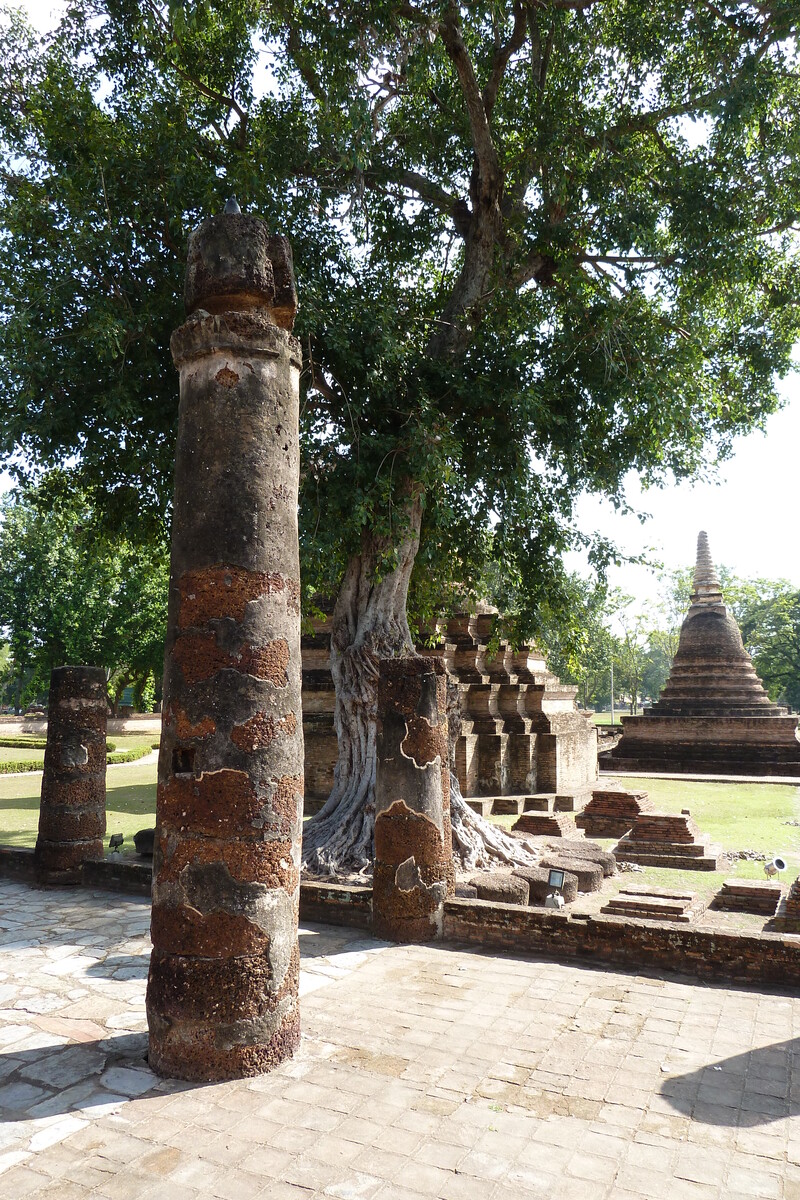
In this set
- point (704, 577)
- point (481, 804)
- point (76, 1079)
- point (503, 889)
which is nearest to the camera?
point (76, 1079)

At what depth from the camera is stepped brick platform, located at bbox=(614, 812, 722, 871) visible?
Answer: 10.4m

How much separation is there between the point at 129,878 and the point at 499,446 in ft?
20.3

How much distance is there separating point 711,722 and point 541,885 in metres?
16.1

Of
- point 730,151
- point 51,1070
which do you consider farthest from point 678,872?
point 730,151

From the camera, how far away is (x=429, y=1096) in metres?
3.97

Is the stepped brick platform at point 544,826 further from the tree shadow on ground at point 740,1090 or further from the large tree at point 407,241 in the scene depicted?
the tree shadow on ground at point 740,1090

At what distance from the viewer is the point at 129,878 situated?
8.41 m

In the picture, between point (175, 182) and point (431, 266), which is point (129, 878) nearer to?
point (175, 182)

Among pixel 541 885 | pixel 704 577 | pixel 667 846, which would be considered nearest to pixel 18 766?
pixel 667 846

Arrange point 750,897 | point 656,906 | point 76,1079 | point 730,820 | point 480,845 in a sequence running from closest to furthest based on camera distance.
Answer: point 76,1079, point 656,906, point 750,897, point 480,845, point 730,820

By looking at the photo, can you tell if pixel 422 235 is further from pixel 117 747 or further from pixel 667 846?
pixel 117 747

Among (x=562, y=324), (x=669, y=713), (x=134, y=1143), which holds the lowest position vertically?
(x=134, y=1143)

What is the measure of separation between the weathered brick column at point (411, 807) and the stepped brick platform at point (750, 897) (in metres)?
3.03

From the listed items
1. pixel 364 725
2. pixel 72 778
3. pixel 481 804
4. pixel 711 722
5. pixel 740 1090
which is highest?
pixel 711 722
